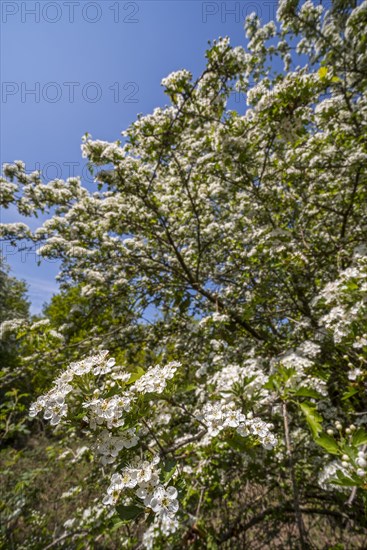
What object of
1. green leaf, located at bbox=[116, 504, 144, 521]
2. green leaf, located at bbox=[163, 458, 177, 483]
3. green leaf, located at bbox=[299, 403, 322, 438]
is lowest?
green leaf, located at bbox=[116, 504, 144, 521]

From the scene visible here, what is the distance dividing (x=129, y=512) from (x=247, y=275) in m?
3.58

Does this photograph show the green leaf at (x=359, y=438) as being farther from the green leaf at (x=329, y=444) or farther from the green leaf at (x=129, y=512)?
the green leaf at (x=129, y=512)

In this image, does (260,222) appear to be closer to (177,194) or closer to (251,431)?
(177,194)

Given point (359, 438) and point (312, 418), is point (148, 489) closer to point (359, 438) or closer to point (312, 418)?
point (359, 438)

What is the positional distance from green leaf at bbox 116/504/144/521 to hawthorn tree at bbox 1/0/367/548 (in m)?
0.24

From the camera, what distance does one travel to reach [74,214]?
14.9ft

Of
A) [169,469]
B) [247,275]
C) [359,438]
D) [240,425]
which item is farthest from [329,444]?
[247,275]

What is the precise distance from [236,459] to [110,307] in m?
2.63

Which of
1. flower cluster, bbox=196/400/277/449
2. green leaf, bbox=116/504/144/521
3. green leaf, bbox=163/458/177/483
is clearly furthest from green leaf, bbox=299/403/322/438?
green leaf, bbox=116/504/144/521

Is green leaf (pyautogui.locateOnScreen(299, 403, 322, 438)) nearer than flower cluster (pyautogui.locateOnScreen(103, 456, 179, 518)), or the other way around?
flower cluster (pyautogui.locateOnScreen(103, 456, 179, 518))

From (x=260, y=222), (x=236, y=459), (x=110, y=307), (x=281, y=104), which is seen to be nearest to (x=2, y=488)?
(x=110, y=307)

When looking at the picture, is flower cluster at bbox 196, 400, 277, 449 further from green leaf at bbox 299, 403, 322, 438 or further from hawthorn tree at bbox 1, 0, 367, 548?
green leaf at bbox 299, 403, 322, 438

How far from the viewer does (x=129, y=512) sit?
41.8 inches

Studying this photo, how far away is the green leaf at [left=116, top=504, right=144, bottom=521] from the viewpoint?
1.05 metres
